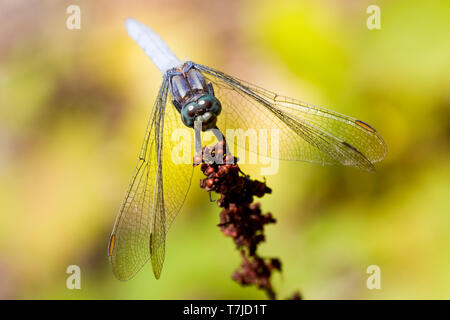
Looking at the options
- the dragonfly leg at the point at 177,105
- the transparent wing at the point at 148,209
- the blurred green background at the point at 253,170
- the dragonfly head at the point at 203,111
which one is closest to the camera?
the transparent wing at the point at 148,209

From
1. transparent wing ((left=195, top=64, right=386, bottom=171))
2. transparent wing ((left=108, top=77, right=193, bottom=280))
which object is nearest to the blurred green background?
transparent wing ((left=195, top=64, right=386, bottom=171))

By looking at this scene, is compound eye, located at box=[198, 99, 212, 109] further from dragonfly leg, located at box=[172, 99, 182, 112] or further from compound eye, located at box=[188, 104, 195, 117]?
dragonfly leg, located at box=[172, 99, 182, 112]

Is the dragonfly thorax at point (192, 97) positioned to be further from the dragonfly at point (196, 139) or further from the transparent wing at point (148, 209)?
the transparent wing at point (148, 209)

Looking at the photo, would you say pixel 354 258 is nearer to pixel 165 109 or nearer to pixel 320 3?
pixel 165 109

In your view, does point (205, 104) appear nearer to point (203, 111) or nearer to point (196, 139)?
point (203, 111)

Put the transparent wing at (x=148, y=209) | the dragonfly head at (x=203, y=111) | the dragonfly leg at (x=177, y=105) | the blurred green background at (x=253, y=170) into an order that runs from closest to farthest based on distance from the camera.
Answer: the transparent wing at (x=148, y=209) < the dragonfly head at (x=203, y=111) < the dragonfly leg at (x=177, y=105) < the blurred green background at (x=253, y=170)

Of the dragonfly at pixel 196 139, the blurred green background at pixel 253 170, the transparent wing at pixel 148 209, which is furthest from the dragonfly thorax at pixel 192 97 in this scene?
the blurred green background at pixel 253 170
